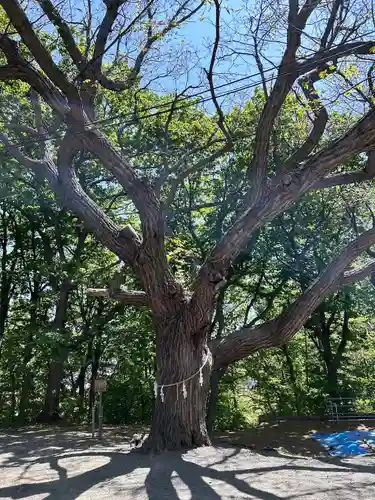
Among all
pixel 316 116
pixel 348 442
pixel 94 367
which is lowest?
pixel 348 442

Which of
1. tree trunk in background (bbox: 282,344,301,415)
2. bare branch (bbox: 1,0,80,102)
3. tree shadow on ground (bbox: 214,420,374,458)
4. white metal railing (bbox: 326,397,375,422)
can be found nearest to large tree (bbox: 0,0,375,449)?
bare branch (bbox: 1,0,80,102)

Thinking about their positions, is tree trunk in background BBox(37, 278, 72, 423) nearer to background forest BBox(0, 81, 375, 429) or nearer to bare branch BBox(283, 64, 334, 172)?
background forest BBox(0, 81, 375, 429)

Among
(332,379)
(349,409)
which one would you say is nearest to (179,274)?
(349,409)

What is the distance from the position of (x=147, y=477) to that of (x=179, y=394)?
4.34 feet

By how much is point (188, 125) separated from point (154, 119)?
129 cm

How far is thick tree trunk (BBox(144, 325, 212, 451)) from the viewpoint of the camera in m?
5.55

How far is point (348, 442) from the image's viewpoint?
8578 millimetres

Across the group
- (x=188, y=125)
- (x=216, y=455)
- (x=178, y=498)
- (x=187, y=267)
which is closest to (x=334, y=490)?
(x=178, y=498)

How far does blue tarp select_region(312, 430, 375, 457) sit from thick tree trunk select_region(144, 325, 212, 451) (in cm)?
306

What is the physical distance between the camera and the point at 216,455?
529 centimetres

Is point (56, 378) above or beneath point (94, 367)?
beneath

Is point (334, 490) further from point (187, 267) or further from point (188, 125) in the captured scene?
point (188, 125)

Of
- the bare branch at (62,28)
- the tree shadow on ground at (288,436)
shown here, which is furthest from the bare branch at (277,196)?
the tree shadow on ground at (288,436)

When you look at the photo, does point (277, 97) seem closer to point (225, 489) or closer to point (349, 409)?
point (225, 489)
